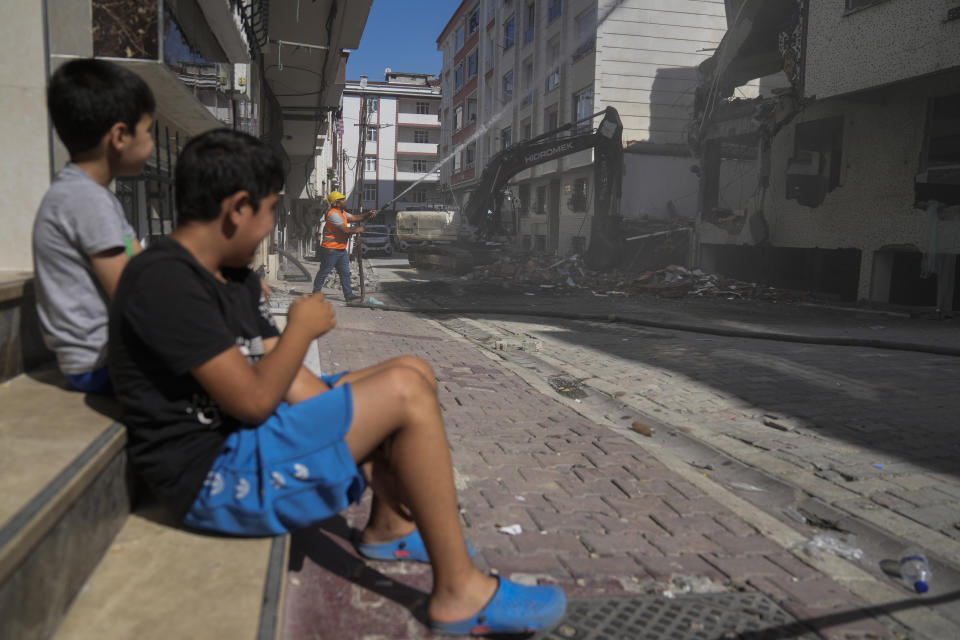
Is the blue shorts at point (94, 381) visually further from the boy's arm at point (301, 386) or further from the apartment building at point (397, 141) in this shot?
the apartment building at point (397, 141)

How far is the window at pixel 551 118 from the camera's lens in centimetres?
2848

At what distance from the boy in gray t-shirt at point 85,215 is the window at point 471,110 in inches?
1629

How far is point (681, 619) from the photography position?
2.36 metres

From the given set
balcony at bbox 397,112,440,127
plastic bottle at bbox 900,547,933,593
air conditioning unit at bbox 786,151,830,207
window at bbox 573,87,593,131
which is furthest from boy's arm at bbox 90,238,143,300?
balcony at bbox 397,112,440,127

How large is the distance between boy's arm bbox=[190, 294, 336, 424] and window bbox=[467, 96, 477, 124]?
1646 inches

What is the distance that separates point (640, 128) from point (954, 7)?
1401cm

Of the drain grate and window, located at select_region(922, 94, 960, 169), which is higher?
window, located at select_region(922, 94, 960, 169)

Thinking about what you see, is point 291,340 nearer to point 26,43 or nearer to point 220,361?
point 220,361

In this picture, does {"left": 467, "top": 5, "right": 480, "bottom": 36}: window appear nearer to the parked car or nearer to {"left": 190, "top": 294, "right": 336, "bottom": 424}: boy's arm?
the parked car

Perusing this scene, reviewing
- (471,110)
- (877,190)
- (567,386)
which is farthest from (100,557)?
(471,110)

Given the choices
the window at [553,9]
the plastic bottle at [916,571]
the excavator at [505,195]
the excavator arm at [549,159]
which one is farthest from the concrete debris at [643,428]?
the window at [553,9]

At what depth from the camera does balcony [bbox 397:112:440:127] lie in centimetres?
6012

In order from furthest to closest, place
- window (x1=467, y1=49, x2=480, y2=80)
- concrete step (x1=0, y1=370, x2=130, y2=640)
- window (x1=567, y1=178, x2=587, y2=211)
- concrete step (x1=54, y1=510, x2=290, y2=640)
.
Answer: window (x1=467, y1=49, x2=480, y2=80), window (x1=567, y1=178, x2=587, y2=211), concrete step (x1=54, y1=510, x2=290, y2=640), concrete step (x1=0, y1=370, x2=130, y2=640)

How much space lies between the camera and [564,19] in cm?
2725
